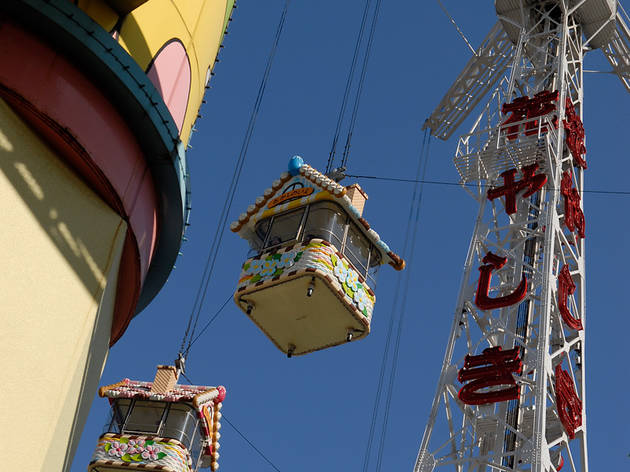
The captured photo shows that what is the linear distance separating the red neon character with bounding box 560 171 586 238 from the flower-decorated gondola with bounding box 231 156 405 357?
7.11 m

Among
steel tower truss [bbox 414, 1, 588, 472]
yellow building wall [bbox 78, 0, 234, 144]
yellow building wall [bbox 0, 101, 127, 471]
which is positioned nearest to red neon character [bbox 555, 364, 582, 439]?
steel tower truss [bbox 414, 1, 588, 472]

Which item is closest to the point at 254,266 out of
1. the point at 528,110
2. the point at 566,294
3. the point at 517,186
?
the point at 566,294

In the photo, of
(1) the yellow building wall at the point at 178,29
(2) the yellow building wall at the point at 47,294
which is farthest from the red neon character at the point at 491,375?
(2) the yellow building wall at the point at 47,294

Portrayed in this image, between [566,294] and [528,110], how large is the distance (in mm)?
5525

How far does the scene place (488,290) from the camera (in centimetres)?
2464

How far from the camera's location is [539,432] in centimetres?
2064

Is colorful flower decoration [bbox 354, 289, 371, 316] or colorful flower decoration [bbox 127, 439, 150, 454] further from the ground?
colorful flower decoration [bbox 354, 289, 371, 316]

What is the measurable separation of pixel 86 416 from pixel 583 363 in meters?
14.7

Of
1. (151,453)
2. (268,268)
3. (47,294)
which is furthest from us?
(151,453)

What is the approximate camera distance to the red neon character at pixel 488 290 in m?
23.8

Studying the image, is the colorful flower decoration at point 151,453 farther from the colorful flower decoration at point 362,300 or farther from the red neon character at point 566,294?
the red neon character at point 566,294

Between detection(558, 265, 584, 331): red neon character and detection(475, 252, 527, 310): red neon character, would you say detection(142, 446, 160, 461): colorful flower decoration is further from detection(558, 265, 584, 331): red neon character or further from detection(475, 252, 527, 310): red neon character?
detection(558, 265, 584, 331): red neon character

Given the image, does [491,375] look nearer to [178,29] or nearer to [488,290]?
[488,290]

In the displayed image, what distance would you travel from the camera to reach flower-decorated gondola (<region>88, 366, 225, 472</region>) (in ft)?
67.2
